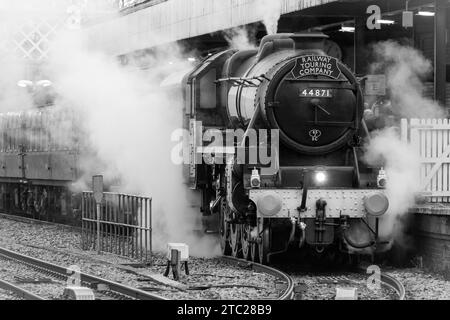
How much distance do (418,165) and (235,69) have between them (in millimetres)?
2833

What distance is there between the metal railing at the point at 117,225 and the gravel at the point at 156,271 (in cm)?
24

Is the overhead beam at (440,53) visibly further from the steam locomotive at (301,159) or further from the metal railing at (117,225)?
the metal railing at (117,225)

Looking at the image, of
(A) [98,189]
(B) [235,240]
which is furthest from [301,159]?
(A) [98,189]

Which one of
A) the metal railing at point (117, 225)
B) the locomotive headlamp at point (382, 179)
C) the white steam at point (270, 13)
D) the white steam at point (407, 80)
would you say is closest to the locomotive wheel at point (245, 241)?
the metal railing at point (117, 225)

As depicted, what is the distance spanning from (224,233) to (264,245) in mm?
1823

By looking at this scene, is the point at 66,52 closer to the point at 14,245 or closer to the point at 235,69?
the point at 14,245

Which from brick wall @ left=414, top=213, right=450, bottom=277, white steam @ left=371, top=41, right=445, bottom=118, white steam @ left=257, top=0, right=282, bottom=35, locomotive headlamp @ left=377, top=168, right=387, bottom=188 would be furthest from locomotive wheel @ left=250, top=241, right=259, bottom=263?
white steam @ left=371, top=41, right=445, bottom=118

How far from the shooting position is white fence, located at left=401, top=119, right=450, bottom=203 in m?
14.5

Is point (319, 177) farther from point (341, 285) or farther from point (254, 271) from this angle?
point (341, 285)

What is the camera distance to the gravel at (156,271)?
1150cm

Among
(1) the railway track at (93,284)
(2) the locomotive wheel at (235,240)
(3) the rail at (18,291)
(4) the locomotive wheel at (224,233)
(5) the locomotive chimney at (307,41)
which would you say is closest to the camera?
(3) the rail at (18,291)

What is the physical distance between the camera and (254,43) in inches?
880

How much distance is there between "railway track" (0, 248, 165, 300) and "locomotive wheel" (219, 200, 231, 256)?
2550 millimetres

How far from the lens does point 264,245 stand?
44.7ft
